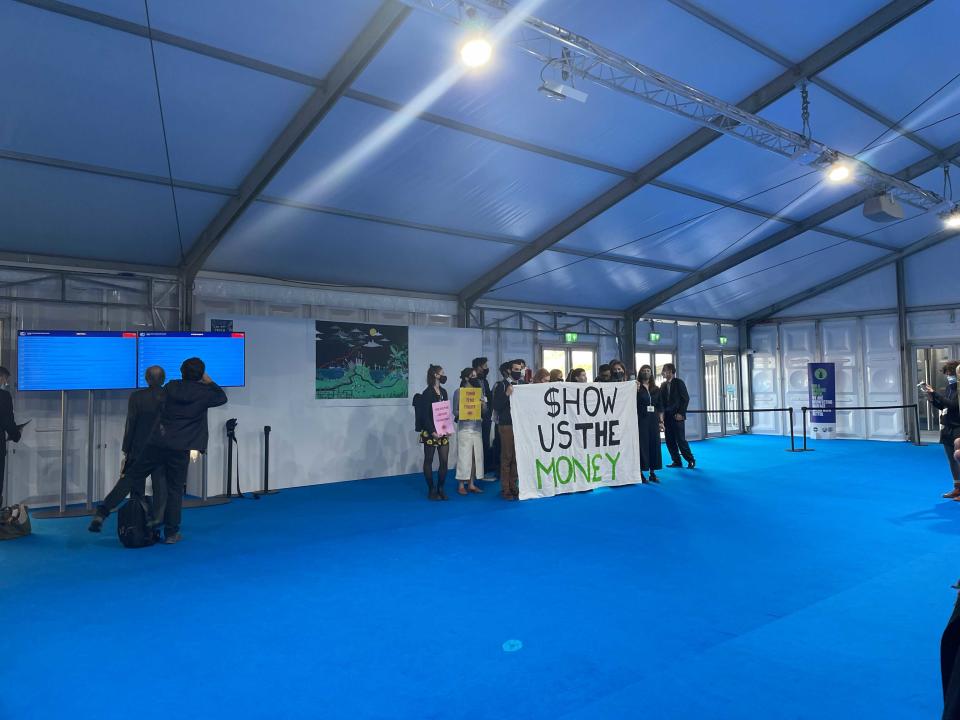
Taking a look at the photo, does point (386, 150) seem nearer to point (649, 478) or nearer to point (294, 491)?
point (294, 491)

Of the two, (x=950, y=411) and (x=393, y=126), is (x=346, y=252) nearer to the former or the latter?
(x=393, y=126)

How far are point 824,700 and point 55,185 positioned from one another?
25.0 feet

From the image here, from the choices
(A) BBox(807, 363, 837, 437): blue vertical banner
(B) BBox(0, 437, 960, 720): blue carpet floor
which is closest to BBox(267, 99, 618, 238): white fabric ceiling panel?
(B) BBox(0, 437, 960, 720): blue carpet floor

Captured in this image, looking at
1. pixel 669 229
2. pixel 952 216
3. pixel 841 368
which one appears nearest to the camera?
pixel 669 229

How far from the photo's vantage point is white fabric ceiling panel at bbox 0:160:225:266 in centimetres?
631

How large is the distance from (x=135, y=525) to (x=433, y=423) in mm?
3250

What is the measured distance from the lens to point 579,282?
11.6 metres

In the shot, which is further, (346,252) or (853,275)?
(853,275)

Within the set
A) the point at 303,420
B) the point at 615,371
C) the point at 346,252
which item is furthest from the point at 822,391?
the point at 303,420

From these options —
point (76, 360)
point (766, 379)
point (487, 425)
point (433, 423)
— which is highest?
point (76, 360)

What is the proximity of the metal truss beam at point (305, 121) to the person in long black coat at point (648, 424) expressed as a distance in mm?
5266

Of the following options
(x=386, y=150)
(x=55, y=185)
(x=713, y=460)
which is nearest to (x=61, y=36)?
(x=55, y=185)

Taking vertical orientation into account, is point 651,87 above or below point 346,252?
above

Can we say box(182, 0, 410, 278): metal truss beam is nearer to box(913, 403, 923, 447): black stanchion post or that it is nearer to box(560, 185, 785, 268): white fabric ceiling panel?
box(560, 185, 785, 268): white fabric ceiling panel
